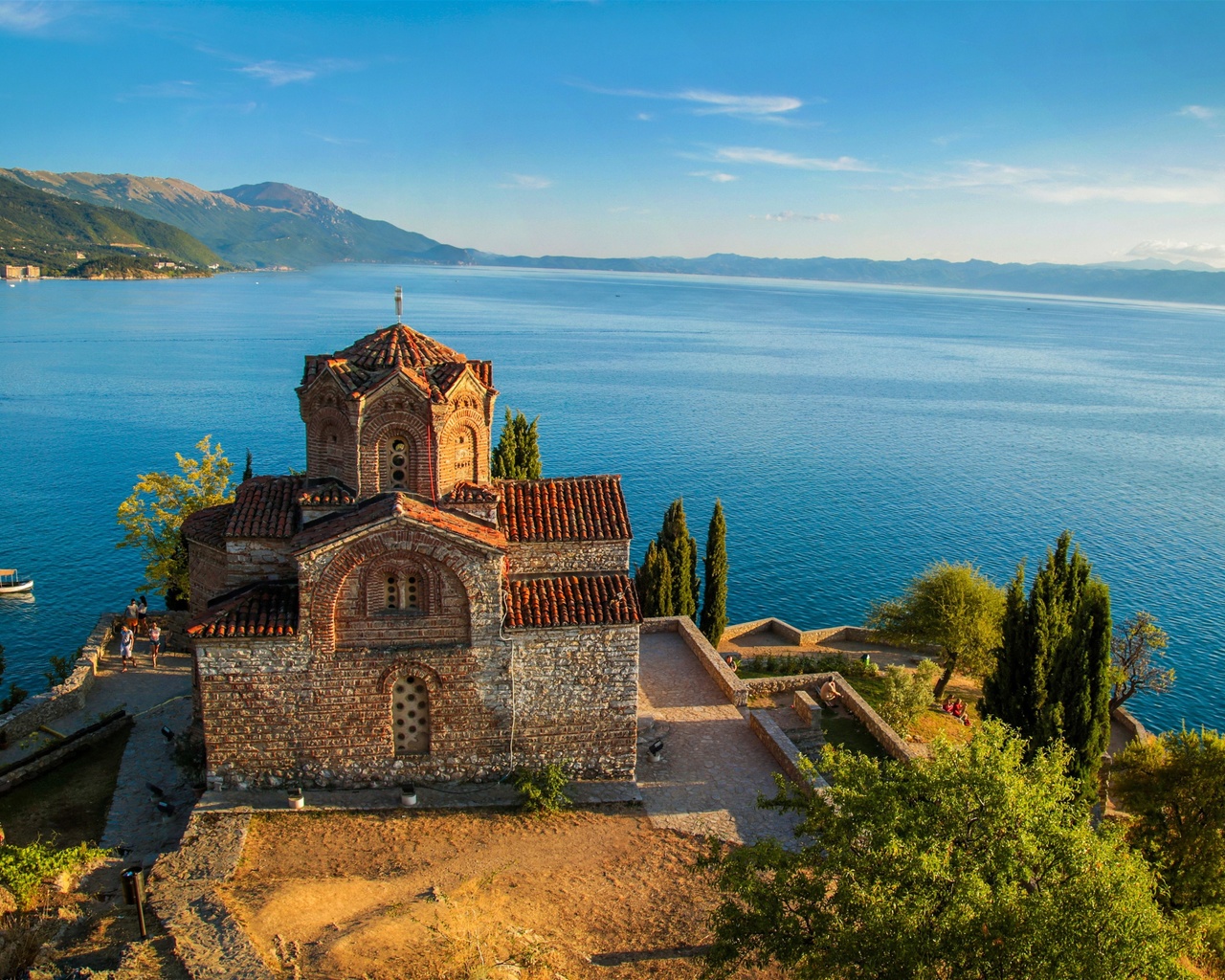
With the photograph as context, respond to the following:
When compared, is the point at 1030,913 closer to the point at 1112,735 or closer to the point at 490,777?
the point at 490,777

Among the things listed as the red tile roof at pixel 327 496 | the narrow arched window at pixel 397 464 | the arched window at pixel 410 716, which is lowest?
the arched window at pixel 410 716

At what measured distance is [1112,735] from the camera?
3150 centimetres

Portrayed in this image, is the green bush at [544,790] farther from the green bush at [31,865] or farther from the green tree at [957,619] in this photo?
the green tree at [957,619]

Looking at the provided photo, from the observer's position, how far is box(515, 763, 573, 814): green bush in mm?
18328

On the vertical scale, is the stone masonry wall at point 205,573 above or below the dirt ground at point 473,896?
above

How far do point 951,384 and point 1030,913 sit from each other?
10763 cm

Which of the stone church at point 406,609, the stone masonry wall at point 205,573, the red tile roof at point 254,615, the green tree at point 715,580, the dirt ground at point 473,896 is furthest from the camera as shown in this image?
the green tree at point 715,580

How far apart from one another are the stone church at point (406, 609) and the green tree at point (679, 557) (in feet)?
41.3

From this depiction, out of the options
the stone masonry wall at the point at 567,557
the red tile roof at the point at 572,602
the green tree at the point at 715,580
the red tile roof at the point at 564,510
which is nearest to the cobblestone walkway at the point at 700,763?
the red tile roof at the point at 572,602

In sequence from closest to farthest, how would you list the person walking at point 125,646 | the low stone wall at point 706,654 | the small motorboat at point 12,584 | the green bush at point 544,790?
the green bush at point 544,790, the low stone wall at point 706,654, the person walking at point 125,646, the small motorboat at point 12,584

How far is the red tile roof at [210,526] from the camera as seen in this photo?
66.1 ft

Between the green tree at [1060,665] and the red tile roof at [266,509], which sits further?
the green tree at [1060,665]

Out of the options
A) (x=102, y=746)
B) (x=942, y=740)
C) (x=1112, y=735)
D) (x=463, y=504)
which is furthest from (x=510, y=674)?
(x=1112, y=735)

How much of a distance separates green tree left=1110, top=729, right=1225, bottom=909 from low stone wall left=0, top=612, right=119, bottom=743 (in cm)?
2611
